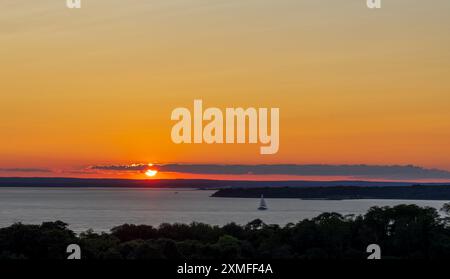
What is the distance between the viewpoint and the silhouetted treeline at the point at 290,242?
2423cm

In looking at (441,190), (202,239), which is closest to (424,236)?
(202,239)

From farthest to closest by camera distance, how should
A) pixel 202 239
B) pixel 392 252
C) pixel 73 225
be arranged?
pixel 73 225 → pixel 202 239 → pixel 392 252

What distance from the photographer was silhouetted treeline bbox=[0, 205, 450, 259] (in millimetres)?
24234

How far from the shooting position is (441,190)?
5389 inches

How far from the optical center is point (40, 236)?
24578 mm

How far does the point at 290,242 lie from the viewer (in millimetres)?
28375
